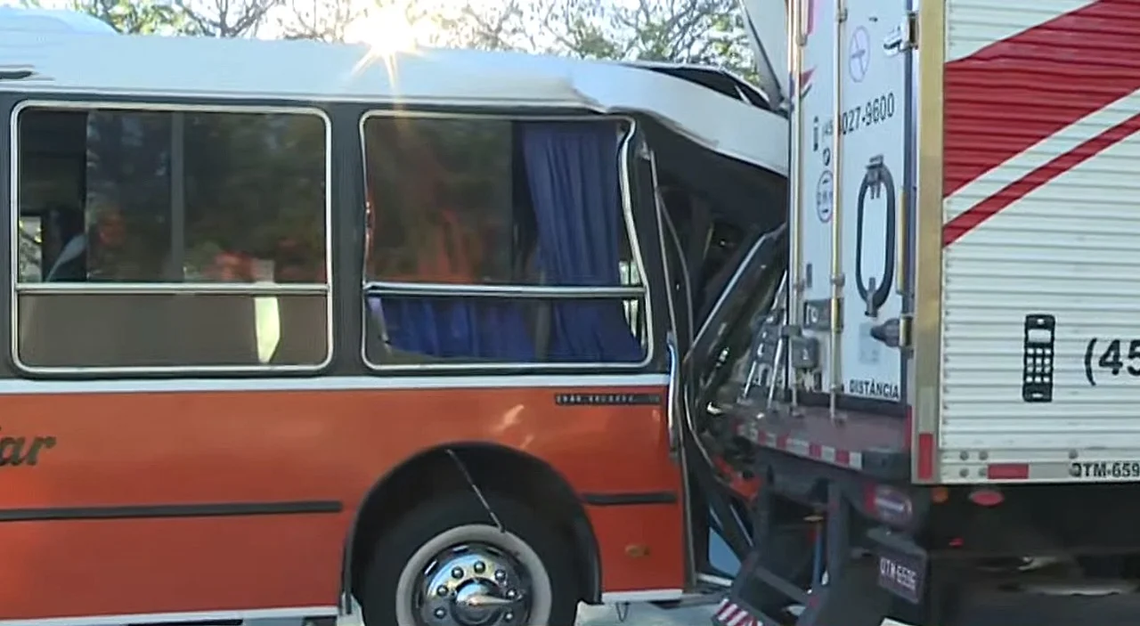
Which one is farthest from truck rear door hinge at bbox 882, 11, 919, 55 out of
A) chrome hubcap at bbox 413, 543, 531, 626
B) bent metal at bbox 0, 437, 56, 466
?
bent metal at bbox 0, 437, 56, 466

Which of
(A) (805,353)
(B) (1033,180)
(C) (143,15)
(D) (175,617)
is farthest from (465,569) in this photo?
(C) (143,15)

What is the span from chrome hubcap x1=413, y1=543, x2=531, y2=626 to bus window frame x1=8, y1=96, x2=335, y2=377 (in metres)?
1.04

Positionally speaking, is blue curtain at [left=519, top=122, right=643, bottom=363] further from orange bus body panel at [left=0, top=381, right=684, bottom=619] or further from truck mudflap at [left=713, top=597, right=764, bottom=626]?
Result: truck mudflap at [left=713, top=597, right=764, bottom=626]

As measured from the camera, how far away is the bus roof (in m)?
5.26

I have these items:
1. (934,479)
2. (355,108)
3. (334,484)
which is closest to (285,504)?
(334,484)

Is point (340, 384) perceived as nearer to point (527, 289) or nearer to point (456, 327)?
point (456, 327)

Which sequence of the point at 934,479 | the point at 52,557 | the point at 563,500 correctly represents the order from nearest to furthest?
the point at 934,479
the point at 52,557
the point at 563,500

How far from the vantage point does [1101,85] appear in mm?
4516

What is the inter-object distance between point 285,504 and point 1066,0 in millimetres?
3637

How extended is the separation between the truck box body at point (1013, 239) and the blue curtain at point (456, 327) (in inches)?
67.1

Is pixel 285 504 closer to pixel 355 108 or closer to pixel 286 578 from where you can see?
pixel 286 578

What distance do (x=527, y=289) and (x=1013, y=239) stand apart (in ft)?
7.08

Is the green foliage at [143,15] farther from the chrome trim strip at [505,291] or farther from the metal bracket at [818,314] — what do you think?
the metal bracket at [818,314]

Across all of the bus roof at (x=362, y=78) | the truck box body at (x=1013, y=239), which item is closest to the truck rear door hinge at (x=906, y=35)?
the truck box body at (x=1013, y=239)
